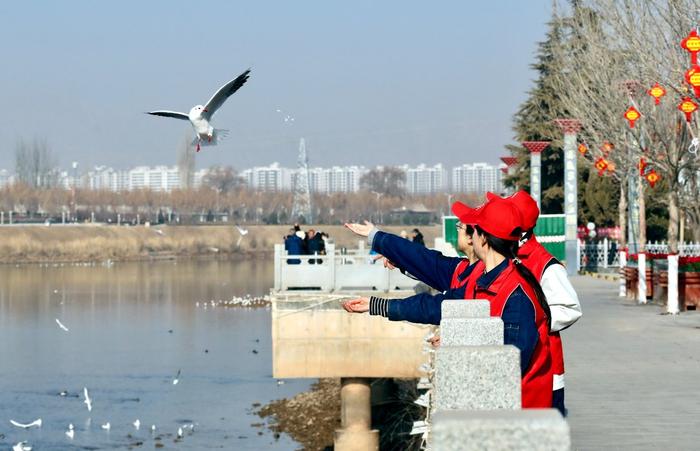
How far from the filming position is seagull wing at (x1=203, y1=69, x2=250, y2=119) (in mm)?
13844

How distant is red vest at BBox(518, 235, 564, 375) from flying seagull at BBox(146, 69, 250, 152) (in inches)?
296

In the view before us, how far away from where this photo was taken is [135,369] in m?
38.6

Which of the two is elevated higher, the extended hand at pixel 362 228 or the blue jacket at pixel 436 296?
the extended hand at pixel 362 228

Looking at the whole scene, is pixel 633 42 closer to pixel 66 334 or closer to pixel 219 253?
pixel 66 334

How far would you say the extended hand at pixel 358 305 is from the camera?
653 cm

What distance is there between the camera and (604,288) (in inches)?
1447

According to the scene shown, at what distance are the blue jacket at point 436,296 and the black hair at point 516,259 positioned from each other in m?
0.05

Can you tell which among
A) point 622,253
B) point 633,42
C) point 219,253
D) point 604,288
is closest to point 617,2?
point 633,42

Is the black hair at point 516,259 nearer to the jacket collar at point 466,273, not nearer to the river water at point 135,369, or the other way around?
the jacket collar at point 466,273

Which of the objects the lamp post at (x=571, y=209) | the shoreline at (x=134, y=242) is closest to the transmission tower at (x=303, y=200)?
the shoreline at (x=134, y=242)

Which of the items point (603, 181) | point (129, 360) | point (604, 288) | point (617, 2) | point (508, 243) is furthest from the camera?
point (603, 181)

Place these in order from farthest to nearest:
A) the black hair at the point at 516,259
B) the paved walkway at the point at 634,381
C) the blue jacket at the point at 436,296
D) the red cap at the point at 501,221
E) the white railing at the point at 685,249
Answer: the white railing at the point at 685,249, the paved walkway at the point at 634,381, the red cap at the point at 501,221, the black hair at the point at 516,259, the blue jacket at the point at 436,296

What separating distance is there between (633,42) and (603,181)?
106 ft

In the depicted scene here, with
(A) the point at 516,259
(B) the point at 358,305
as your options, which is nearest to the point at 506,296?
(A) the point at 516,259
